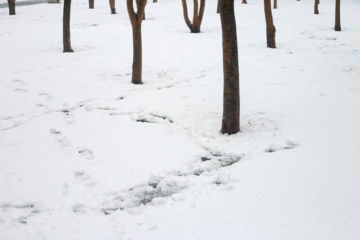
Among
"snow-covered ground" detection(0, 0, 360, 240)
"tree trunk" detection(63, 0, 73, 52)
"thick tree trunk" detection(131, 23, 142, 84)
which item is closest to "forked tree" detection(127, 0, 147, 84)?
"thick tree trunk" detection(131, 23, 142, 84)

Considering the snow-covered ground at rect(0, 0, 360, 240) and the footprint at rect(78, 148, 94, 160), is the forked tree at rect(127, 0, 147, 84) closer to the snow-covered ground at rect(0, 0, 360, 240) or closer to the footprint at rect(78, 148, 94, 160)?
the snow-covered ground at rect(0, 0, 360, 240)

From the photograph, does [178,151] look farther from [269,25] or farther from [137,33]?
[269,25]

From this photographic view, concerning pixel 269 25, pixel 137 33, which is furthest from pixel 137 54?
pixel 269 25

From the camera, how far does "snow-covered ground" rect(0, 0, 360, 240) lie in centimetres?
320

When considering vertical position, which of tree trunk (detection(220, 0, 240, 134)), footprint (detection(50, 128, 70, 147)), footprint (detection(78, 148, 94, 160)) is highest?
tree trunk (detection(220, 0, 240, 134))

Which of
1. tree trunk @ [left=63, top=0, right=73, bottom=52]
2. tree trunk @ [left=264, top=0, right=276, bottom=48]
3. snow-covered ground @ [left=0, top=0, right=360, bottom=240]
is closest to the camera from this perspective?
snow-covered ground @ [left=0, top=0, right=360, bottom=240]

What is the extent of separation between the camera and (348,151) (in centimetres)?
439

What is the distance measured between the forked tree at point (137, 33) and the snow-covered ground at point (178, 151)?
0.33 m

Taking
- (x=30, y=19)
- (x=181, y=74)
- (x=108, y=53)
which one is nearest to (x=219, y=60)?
(x=181, y=74)

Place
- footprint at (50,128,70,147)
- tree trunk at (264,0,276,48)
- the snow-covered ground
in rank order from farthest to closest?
1. tree trunk at (264,0,276,48)
2. footprint at (50,128,70,147)
3. the snow-covered ground

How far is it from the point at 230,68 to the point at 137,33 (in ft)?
10.5

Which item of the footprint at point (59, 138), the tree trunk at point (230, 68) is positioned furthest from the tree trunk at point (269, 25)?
the footprint at point (59, 138)

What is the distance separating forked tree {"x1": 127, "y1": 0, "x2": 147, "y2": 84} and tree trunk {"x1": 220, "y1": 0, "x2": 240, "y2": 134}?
2914 millimetres

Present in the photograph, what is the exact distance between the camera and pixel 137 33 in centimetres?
738
